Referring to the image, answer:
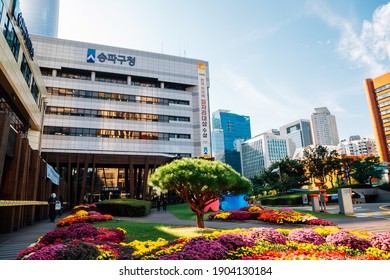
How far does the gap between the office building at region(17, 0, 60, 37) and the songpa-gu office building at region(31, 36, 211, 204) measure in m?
158

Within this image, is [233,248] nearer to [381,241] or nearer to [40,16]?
[381,241]

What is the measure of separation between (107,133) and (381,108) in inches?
3736

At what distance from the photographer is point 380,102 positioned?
9231 cm

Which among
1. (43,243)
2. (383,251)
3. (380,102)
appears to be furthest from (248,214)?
(380,102)

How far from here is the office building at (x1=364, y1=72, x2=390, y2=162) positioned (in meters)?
89.8

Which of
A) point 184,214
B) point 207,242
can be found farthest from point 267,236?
point 184,214

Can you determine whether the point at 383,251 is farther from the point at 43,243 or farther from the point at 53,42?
the point at 53,42

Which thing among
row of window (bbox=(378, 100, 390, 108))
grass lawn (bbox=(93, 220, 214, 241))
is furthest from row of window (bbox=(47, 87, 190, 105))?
row of window (bbox=(378, 100, 390, 108))

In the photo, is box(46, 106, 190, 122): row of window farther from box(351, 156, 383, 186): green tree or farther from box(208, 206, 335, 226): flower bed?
box(351, 156, 383, 186): green tree

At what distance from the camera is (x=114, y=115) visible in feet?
177

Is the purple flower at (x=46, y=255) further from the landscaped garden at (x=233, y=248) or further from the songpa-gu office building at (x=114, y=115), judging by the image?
the songpa-gu office building at (x=114, y=115)

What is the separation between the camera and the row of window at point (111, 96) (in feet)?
170

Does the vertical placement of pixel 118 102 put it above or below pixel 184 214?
above
